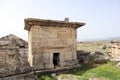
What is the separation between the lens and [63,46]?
13.1m

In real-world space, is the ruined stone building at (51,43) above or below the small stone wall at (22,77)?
above

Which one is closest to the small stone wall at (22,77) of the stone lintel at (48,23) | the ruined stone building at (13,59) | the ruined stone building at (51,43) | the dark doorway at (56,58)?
the ruined stone building at (13,59)

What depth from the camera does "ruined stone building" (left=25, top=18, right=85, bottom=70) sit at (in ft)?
39.4

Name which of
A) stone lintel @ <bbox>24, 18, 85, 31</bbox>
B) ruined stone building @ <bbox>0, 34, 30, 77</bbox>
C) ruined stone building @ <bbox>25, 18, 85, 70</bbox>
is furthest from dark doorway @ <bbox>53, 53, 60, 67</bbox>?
ruined stone building @ <bbox>0, 34, 30, 77</bbox>

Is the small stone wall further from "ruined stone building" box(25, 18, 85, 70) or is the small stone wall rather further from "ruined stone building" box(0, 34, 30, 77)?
"ruined stone building" box(25, 18, 85, 70)

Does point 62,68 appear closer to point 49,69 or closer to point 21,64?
point 49,69

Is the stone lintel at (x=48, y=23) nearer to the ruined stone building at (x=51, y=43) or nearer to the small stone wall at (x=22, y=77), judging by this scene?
the ruined stone building at (x=51, y=43)

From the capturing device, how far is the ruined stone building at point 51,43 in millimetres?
12016

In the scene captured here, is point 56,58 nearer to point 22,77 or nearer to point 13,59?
point 13,59

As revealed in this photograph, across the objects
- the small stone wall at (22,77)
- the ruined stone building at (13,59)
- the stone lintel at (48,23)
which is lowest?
the small stone wall at (22,77)

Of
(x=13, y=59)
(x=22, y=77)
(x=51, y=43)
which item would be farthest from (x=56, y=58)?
(x=22, y=77)

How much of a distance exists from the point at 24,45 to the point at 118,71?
12.0 meters

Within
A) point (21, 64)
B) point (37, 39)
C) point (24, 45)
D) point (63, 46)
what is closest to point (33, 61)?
point (37, 39)

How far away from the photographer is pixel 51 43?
12633 millimetres
